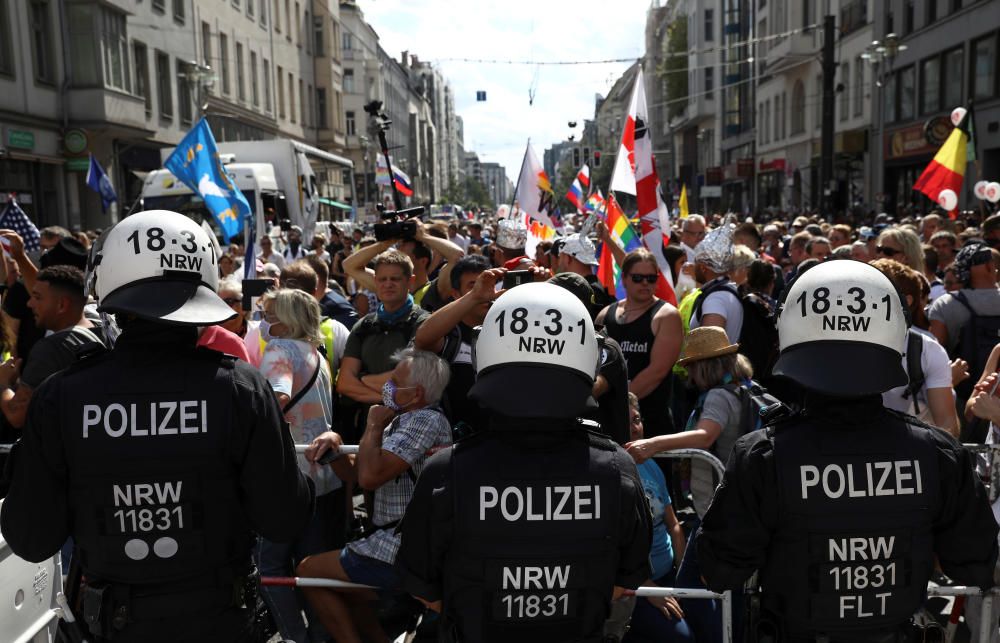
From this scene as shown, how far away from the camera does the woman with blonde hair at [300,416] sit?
14.1ft

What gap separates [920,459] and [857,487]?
215 mm

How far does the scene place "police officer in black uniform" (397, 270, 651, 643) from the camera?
2.48 metres

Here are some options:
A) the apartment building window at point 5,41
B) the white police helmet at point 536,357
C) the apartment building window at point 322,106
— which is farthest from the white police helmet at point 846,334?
the apartment building window at point 322,106

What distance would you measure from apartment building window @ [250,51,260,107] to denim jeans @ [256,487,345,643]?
3504 cm

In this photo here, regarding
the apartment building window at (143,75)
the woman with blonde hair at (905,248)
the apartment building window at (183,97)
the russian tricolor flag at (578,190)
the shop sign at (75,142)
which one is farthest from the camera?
the apartment building window at (183,97)

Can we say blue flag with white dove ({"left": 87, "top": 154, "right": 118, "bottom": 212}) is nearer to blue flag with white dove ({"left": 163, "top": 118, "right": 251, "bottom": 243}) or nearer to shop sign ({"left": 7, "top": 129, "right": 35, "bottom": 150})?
shop sign ({"left": 7, "top": 129, "right": 35, "bottom": 150})

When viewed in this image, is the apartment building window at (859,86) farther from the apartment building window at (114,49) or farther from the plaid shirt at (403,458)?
the plaid shirt at (403,458)

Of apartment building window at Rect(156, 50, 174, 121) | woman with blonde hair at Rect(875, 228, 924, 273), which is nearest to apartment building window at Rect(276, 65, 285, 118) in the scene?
apartment building window at Rect(156, 50, 174, 121)

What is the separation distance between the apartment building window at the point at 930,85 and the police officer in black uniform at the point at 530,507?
29.2m

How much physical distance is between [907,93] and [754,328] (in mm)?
28104

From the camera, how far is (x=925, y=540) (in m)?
2.60

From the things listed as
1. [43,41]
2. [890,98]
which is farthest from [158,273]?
[890,98]

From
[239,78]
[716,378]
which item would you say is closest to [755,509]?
[716,378]

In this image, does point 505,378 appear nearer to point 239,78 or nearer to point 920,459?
point 920,459
